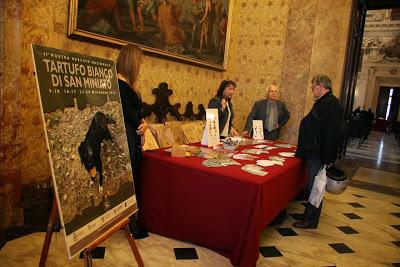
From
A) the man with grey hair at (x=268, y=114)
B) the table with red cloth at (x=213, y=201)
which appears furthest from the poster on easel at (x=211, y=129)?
Answer: the man with grey hair at (x=268, y=114)

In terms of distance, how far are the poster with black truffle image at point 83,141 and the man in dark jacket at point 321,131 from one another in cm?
227

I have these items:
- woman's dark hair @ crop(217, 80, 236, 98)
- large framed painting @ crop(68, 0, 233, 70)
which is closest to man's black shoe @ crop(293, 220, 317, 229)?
woman's dark hair @ crop(217, 80, 236, 98)

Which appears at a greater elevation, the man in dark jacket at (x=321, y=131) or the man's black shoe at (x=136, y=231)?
the man in dark jacket at (x=321, y=131)

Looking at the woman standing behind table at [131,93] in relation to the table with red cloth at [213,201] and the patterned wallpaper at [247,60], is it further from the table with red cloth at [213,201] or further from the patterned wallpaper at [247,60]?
the patterned wallpaper at [247,60]

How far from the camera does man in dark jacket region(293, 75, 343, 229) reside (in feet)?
11.5

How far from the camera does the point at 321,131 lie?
11.9 ft

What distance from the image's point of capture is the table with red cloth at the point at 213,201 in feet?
8.64

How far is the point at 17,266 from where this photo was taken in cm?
253

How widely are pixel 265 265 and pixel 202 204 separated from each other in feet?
2.68

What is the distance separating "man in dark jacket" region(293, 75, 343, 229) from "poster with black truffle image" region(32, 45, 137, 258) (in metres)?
2.27

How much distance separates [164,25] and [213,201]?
271 centimetres

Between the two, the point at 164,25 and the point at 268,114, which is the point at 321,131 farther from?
the point at 164,25

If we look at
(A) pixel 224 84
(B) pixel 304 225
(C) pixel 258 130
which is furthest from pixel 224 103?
(B) pixel 304 225

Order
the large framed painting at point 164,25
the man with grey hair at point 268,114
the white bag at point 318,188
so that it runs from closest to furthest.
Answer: the large framed painting at point 164,25 < the white bag at point 318,188 < the man with grey hair at point 268,114
